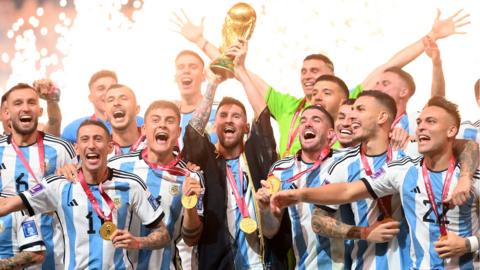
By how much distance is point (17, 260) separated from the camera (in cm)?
534

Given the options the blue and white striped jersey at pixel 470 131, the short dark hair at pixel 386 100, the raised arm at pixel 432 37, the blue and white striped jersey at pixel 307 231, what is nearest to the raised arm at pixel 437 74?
the raised arm at pixel 432 37

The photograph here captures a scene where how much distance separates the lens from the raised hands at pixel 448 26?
18.0 feet

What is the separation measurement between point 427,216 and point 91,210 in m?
1.62

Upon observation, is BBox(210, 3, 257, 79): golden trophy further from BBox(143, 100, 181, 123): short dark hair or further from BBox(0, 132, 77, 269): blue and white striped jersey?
BBox(0, 132, 77, 269): blue and white striped jersey

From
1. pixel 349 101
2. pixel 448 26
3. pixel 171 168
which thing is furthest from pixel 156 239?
pixel 448 26

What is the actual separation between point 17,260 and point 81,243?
0.43m

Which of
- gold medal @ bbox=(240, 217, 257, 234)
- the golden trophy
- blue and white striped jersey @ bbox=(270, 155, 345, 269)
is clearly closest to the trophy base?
the golden trophy

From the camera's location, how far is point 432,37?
18.0 feet

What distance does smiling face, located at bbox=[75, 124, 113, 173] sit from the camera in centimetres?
516

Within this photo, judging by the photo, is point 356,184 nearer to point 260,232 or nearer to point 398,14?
A: point 260,232

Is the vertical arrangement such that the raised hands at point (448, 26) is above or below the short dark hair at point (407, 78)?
above

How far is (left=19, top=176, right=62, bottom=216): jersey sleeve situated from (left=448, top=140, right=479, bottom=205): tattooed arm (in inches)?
75.7

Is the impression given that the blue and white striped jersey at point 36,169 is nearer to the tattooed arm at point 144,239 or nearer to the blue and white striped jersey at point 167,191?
the blue and white striped jersey at point 167,191

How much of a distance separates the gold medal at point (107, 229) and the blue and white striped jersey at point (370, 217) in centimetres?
105
